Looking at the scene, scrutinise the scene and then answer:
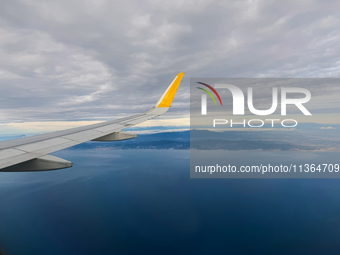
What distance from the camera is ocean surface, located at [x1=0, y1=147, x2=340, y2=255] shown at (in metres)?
42.2

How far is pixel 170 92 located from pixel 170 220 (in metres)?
66.1

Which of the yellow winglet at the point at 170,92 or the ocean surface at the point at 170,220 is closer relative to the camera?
the yellow winglet at the point at 170,92

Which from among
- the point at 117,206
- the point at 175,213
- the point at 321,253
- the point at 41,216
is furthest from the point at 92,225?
the point at 321,253

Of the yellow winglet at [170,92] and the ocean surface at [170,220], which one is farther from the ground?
the yellow winglet at [170,92]

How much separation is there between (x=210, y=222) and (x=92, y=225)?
55054mm

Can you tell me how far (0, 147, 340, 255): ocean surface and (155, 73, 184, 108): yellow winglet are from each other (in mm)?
47991

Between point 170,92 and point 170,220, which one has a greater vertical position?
point 170,92

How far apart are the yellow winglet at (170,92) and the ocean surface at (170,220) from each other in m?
48.0

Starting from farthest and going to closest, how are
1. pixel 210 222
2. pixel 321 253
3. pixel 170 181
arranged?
pixel 170 181, pixel 210 222, pixel 321 253

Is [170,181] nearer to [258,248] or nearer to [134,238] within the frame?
[134,238]

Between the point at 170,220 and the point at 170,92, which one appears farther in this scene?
the point at 170,220

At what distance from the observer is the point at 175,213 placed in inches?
2372

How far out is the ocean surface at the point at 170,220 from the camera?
42.2 metres

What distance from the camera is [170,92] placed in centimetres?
1137
